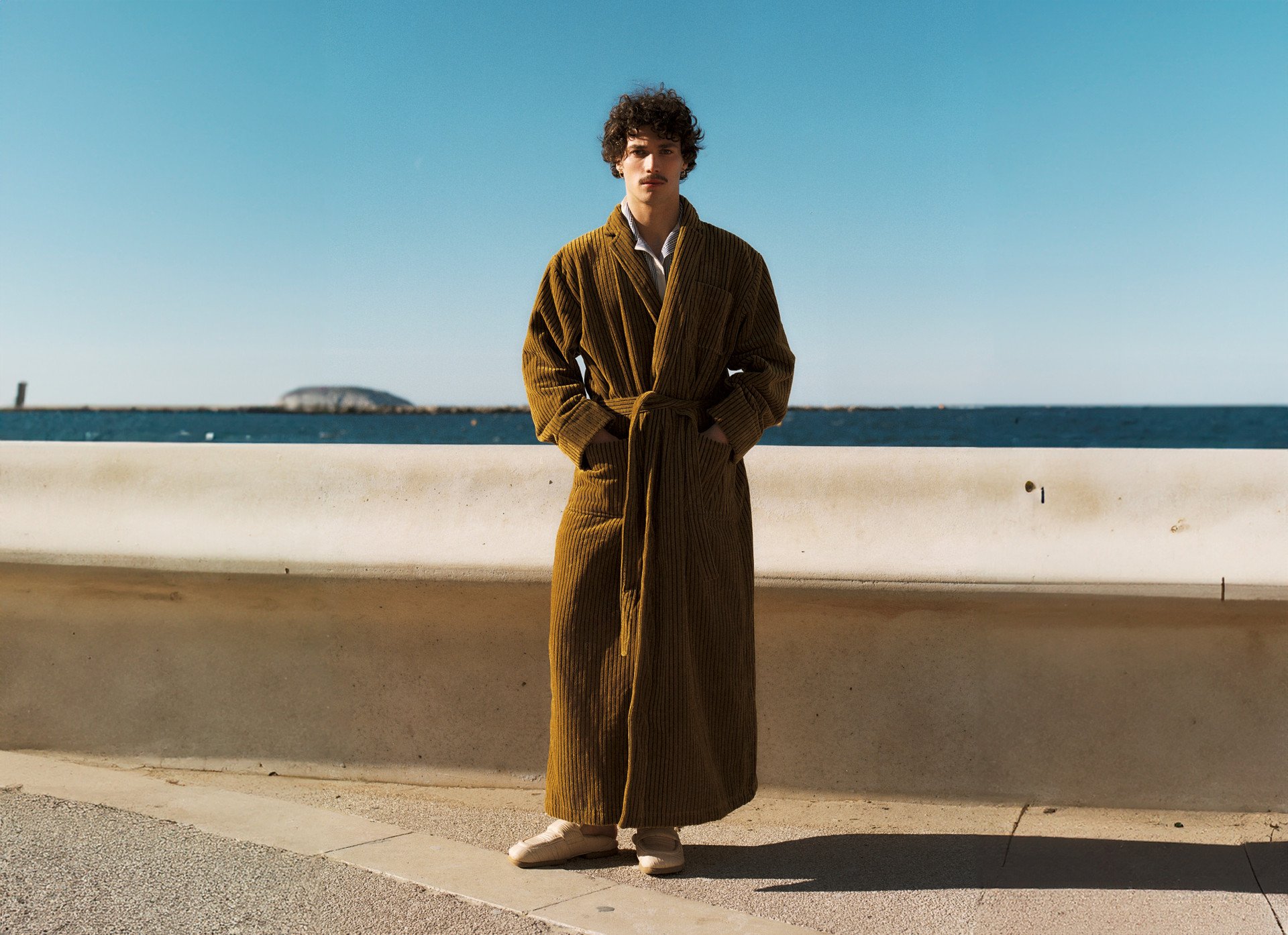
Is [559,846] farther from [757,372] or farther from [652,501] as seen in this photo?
[757,372]

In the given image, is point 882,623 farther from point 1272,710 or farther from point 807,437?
point 807,437

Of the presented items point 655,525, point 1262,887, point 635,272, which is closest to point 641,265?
point 635,272

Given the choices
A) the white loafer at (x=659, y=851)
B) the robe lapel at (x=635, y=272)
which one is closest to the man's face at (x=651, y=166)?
the robe lapel at (x=635, y=272)

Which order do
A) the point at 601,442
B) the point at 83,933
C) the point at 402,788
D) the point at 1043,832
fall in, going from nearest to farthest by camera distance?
the point at 83,933, the point at 601,442, the point at 1043,832, the point at 402,788

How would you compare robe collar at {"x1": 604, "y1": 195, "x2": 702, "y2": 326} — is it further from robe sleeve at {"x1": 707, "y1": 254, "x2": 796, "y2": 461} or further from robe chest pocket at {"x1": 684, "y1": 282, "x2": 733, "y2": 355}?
robe sleeve at {"x1": 707, "y1": 254, "x2": 796, "y2": 461}

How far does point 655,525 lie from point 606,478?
7.0 inches

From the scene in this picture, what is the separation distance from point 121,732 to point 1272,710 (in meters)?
3.48

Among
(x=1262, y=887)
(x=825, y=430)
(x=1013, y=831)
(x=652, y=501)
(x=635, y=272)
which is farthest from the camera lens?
(x=825, y=430)

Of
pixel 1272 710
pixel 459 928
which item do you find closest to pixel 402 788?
pixel 459 928

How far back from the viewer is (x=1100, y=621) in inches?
119

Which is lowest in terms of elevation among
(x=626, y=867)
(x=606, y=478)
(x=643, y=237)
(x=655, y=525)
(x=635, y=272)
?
(x=626, y=867)

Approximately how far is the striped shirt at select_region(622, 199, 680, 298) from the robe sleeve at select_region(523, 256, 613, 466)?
212 mm

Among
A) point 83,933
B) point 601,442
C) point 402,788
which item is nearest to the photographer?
point 83,933

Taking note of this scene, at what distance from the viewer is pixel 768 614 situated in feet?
10.5
